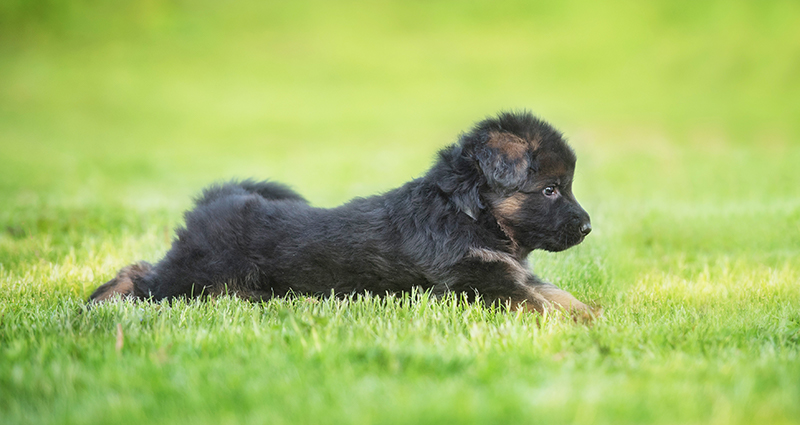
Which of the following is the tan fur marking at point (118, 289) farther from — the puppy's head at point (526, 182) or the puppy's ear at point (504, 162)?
the puppy's ear at point (504, 162)

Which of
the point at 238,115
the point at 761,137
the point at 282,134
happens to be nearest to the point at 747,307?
the point at 761,137

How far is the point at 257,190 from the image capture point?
17.6 feet

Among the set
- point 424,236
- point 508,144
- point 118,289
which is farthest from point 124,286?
point 508,144

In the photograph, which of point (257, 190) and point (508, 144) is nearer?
point (508, 144)

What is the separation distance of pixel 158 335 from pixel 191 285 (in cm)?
115

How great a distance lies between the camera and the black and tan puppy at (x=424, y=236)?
13.5 feet

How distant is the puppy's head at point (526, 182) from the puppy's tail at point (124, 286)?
2594 millimetres

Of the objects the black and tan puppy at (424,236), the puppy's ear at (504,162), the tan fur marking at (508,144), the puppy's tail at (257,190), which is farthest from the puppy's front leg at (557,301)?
the puppy's tail at (257,190)

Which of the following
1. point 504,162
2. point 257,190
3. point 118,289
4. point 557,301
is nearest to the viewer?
point 557,301

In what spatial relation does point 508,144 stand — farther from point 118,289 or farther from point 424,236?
point 118,289

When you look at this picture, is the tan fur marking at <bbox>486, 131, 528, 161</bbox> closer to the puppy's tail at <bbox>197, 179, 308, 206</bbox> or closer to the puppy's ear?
the puppy's ear

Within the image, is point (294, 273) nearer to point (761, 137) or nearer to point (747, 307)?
point (747, 307)

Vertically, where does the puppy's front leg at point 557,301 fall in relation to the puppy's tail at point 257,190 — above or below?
below

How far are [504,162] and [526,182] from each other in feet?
0.74
